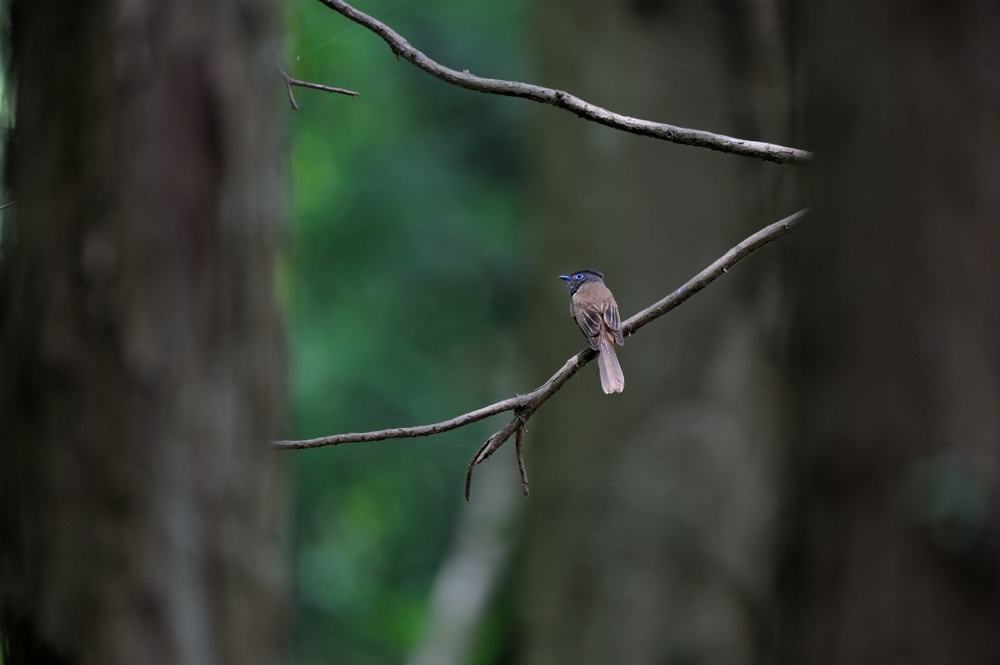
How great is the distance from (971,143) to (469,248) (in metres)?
13.7

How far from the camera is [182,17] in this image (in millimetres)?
2029

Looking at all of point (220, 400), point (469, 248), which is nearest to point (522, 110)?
point (469, 248)

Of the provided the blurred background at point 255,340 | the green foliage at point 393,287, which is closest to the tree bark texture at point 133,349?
the blurred background at point 255,340

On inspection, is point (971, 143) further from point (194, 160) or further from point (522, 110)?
point (522, 110)

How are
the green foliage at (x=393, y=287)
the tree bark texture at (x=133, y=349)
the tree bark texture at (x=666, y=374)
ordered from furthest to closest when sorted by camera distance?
1. the green foliage at (x=393, y=287)
2. the tree bark texture at (x=666, y=374)
3. the tree bark texture at (x=133, y=349)

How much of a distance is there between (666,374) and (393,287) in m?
8.13

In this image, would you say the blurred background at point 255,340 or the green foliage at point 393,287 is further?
the green foliage at point 393,287

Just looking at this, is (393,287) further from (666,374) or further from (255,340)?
(255,340)

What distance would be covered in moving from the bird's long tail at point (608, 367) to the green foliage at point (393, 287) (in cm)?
827

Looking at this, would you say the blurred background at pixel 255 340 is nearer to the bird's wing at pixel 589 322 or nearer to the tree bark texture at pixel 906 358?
the tree bark texture at pixel 906 358

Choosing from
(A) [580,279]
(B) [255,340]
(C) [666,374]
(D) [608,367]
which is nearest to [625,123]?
(B) [255,340]

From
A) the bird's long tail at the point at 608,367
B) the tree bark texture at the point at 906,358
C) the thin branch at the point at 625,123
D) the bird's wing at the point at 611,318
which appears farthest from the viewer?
the bird's wing at the point at 611,318

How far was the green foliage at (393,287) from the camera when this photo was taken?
45.7ft

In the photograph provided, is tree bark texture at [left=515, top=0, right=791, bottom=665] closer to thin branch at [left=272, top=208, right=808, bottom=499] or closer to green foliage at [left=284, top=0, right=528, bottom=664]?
green foliage at [left=284, top=0, right=528, bottom=664]
